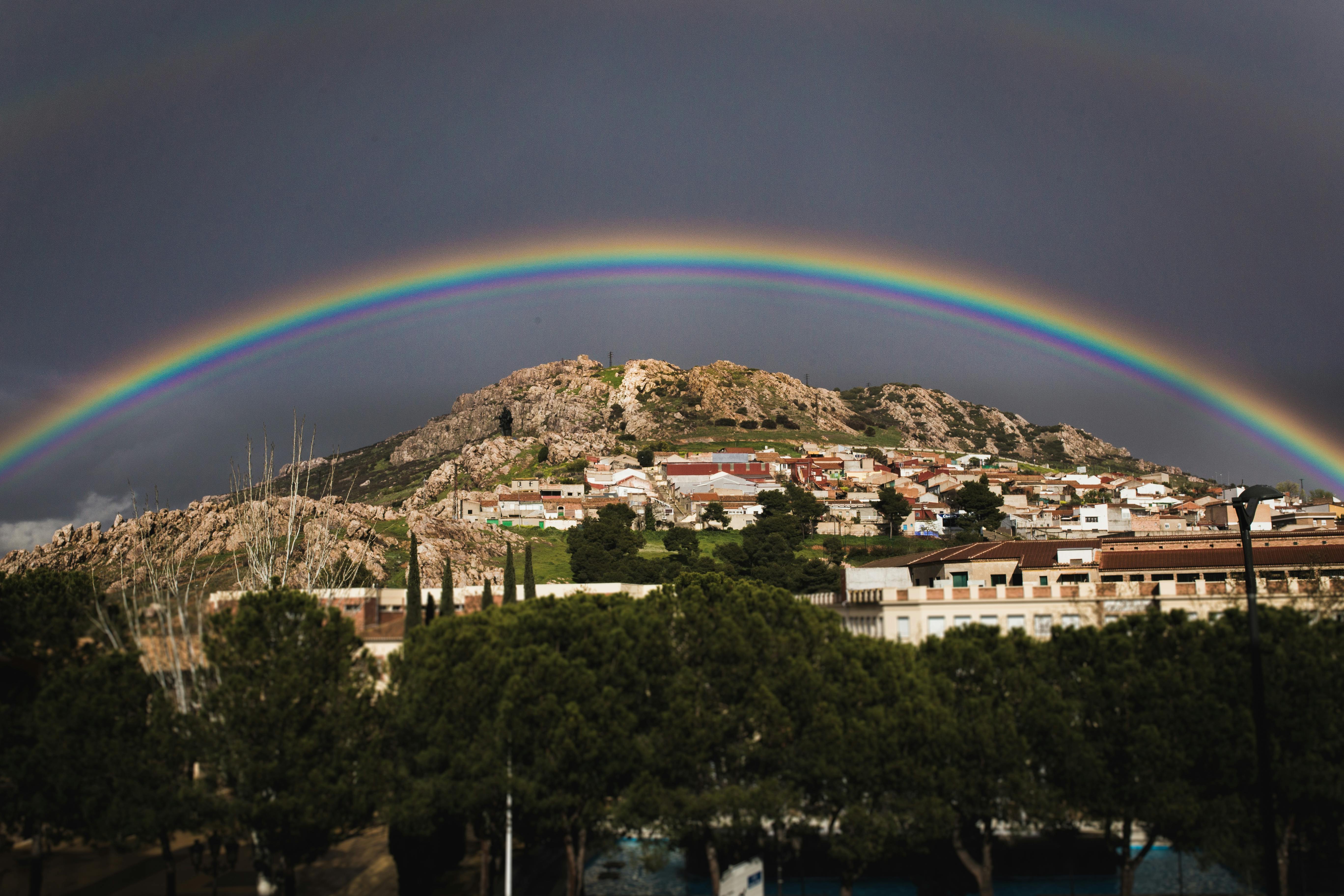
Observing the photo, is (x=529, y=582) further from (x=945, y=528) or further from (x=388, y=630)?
(x=945, y=528)

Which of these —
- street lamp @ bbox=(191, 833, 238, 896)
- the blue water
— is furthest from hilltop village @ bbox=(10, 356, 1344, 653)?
street lamp @ bbox=(191, 833, 238, 896)

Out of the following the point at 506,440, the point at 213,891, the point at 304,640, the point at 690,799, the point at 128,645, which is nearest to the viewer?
the point at 690,799

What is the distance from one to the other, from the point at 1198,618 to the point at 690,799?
544 inches

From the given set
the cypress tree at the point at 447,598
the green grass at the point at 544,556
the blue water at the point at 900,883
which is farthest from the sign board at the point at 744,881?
the green grass at the point at 544,556

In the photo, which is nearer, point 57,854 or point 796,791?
point 796,791

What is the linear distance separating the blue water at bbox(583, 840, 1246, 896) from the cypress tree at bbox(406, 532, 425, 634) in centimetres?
1197

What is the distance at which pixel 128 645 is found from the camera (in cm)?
3130

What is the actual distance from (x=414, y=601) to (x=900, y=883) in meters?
21.9

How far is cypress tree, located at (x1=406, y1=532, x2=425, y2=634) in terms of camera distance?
136 feet

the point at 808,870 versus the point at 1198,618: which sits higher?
the point at 1198,618

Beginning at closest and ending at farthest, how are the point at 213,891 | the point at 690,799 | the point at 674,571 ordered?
the point at 690,799 < the point at 213,891 < the point at 674,571

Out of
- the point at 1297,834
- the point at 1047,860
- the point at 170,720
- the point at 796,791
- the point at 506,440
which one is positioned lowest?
the point at 1047,860

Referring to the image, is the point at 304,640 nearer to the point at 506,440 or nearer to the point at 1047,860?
the point at 1047,860

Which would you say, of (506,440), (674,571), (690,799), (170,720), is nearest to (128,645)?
(170,720)
